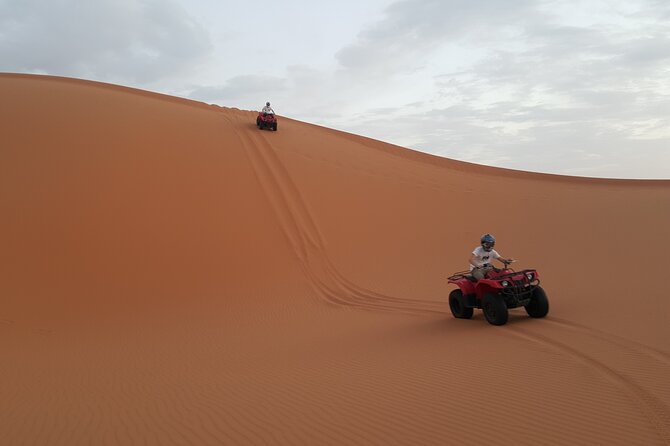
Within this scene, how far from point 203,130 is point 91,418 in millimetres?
18684

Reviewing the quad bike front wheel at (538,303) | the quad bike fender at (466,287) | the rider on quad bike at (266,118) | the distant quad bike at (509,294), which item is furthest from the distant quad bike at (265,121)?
the quad bike front wheel at (538,303)

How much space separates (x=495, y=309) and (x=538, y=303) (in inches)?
26.5

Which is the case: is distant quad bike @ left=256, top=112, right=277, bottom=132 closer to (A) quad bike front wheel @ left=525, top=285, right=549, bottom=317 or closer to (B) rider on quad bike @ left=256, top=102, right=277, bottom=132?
(B) rider on quad bike @ left=256, top=102, right=277, bottom=132

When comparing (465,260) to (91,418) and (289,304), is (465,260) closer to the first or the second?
(289,304)

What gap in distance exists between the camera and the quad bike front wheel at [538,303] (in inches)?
311

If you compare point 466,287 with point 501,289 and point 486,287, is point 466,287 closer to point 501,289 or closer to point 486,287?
point 486,287

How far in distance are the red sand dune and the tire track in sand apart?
84 millimetres

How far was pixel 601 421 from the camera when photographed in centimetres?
402

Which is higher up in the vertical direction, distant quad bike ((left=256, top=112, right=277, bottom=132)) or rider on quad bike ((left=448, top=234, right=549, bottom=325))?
distant quad bike ((left=256, top=112, right=277, bottom=132))

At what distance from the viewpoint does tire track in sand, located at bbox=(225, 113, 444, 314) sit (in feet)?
37.0

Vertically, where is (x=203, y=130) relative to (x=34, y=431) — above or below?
above

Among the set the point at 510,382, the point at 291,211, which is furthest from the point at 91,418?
the point at 291,211

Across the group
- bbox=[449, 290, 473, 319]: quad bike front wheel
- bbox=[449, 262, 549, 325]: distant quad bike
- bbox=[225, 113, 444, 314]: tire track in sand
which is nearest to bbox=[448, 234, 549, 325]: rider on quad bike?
bbox=[449, 262, 549, 325]: distant quad bike

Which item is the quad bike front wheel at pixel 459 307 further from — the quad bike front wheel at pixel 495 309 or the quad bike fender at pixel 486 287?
the quad bike front wheel at pixel 495 309
